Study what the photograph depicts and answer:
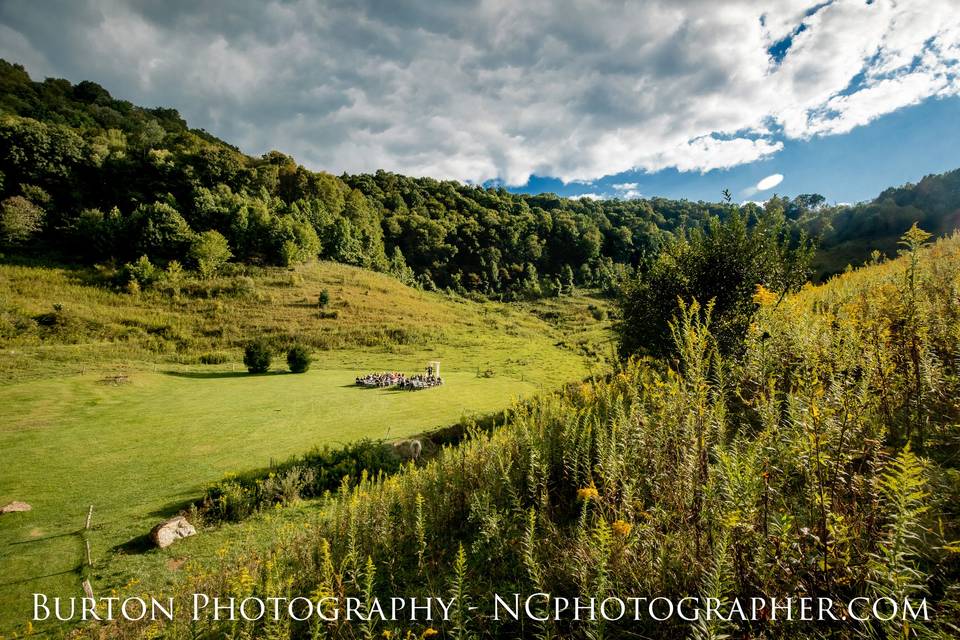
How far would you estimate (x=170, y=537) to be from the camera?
736cm

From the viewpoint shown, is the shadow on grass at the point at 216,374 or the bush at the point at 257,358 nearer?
the shadow on grass at the point at 216,374

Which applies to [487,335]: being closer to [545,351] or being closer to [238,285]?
[545,351]

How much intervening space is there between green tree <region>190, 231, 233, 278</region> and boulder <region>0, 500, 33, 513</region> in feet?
140

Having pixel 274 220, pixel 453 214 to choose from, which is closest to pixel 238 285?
pixel 274 220

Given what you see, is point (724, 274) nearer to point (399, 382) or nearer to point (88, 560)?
point (88, 560)

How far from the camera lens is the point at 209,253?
45.1 m

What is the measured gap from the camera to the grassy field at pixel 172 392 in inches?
305

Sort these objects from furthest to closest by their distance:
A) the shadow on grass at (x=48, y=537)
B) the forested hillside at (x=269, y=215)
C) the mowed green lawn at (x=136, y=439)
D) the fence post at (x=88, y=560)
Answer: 1. the forested hillside at (x=269, y=215)
2. the shadow on grass at (x=48, y=537)
3. the mowed green lawn at (x=136, y=439)
4. the fence post at (x=88, y=560)

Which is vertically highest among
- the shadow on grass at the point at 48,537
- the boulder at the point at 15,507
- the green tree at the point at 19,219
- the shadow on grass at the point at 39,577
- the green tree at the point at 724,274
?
the green tree at the point at 19,219

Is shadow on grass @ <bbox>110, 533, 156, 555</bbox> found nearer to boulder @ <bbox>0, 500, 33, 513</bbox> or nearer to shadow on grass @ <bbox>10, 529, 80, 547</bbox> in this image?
shadow on grass @ <bbox>10, 529, 80, 547</bbox>

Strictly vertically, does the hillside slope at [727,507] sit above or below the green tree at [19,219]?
below

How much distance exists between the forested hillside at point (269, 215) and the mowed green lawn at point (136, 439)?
11.9 meters

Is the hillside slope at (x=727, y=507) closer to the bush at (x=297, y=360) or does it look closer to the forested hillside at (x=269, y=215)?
the forested hillside at (x=269, y=215)

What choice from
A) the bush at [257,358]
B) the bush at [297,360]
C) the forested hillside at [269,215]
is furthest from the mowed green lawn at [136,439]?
the forested hillside at [269,215]
